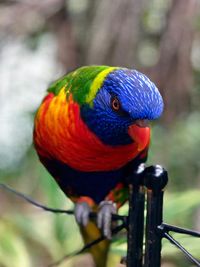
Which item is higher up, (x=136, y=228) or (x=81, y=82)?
(x=81, y=82)

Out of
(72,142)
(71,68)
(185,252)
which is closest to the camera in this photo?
(185,252)

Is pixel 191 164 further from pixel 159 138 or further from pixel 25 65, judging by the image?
pixel 25 65

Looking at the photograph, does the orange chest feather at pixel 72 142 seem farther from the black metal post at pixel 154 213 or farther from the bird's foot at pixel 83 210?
the black metal post at pixel 154 213

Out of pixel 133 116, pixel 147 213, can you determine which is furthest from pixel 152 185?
pixel 133 116

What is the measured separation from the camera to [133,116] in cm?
120

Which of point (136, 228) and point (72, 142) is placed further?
point (72, 142)

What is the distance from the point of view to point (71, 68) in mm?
2695

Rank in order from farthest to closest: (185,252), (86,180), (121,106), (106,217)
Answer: (86,180), (106,217), (121,106), (185,252)

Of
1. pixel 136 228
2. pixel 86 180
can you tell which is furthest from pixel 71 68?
pixel 136 228

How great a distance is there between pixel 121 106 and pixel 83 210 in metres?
0.39

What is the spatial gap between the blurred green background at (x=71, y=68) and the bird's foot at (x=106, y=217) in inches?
6.3

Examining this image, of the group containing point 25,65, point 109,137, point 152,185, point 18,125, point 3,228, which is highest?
point 25,65

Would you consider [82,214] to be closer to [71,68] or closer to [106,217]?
[106,217]

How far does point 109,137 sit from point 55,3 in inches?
54.5
